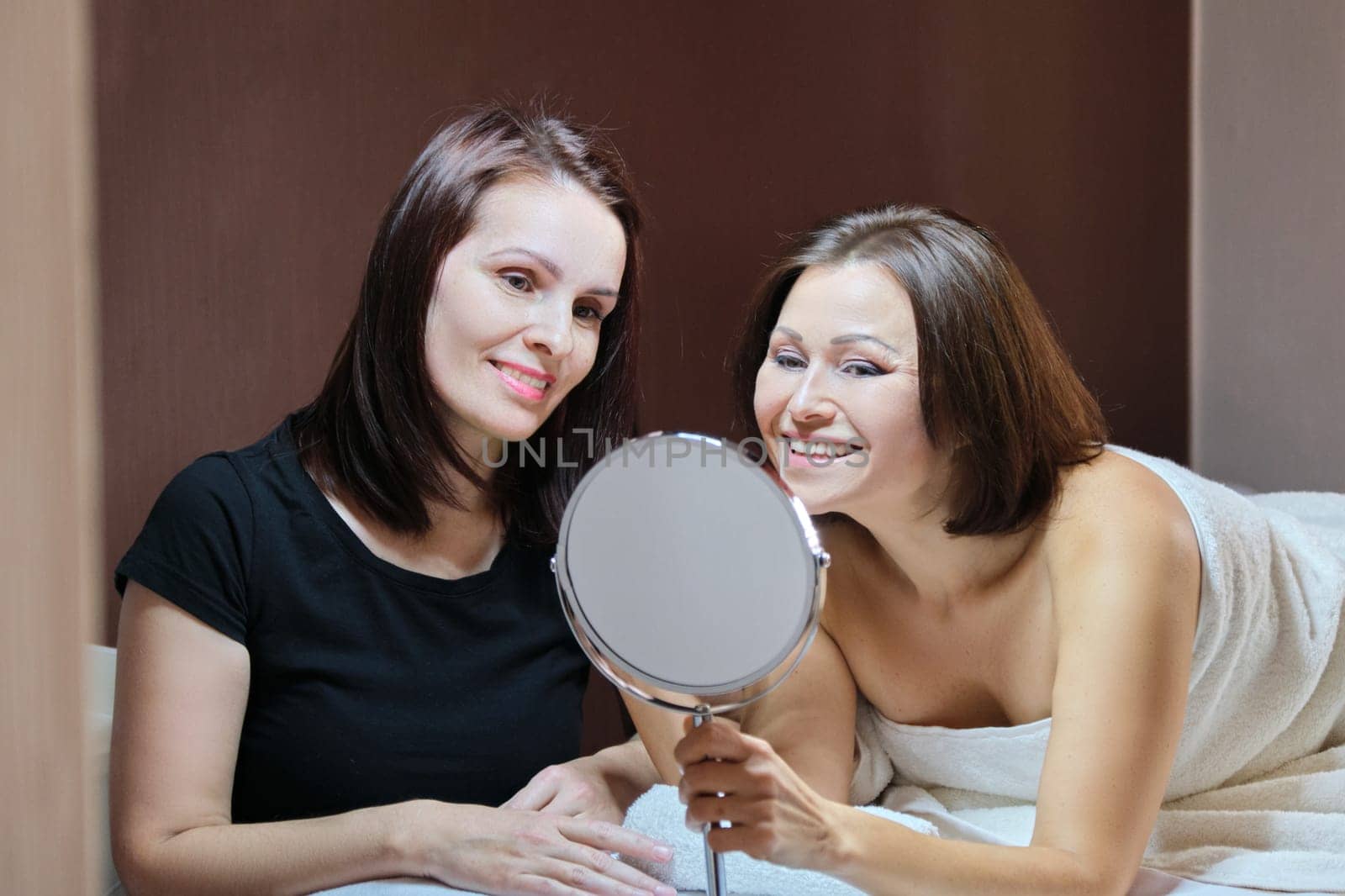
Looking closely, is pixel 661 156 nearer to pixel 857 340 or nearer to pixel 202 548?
pixel 857 340

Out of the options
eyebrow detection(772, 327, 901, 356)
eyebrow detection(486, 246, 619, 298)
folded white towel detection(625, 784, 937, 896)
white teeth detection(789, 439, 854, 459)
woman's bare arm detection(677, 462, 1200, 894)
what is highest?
eyebrow detection(486, 246, 619, 298)

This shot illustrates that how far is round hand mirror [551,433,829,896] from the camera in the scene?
495 millimetres

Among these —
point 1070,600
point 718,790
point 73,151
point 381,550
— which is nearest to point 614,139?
point 381,550

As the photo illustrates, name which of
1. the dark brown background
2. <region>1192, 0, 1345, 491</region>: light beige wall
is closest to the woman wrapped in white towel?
the dark brown background

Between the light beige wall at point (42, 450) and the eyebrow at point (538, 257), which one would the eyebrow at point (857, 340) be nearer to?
the eyebrow at point (538, 257)

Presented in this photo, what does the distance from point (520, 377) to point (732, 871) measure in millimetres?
303

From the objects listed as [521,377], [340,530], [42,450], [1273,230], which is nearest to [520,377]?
[521,377]

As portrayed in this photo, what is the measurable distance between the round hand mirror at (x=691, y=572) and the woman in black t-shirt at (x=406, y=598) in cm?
22

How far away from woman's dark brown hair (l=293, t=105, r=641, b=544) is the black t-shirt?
A: 28 mm

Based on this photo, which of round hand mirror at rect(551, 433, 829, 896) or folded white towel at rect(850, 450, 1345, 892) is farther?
folded white towel at rect(850, 450, 1345, 892)

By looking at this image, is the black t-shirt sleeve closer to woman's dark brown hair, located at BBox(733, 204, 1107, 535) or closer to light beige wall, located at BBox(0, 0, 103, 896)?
woman's dark brown hair, located at BBox(733, 204, 1107, 535)

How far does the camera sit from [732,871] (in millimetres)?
701

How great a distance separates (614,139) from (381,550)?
1.21ft

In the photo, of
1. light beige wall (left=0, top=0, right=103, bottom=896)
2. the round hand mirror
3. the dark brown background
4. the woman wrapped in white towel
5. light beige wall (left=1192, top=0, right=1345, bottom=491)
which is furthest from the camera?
light beige wall (left=1192, top=0, right=1345, bottom=491)
